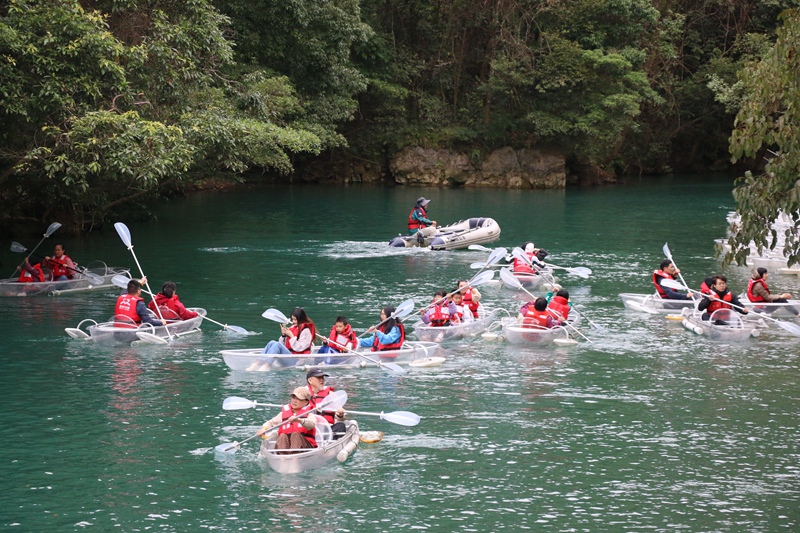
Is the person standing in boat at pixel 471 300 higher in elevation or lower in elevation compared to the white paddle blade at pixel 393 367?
higher

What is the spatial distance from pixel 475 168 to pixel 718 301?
3876 centimetres

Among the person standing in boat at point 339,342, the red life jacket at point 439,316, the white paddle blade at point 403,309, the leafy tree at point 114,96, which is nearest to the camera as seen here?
the person standing in boat at point 339,342

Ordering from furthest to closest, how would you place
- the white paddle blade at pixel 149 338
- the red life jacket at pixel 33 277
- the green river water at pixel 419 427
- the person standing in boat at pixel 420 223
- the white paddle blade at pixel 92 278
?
the person standing in boat at pixel 420 223, the white paddle blade at pixel 92 278, the red life jacket at pixel 33 277, the white paddle blade at pixel 149 338, the green river water at pixel 419 427

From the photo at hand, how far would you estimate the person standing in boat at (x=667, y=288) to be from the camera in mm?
20812

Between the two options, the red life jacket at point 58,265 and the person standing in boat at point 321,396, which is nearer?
the person standing in boat at point 321,396

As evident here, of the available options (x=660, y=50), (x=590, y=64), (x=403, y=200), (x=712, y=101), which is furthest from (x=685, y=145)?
(x=403, y=200)

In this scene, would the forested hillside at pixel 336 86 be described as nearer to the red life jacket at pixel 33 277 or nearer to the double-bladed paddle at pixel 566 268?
the red life jacket at pixel 33 277

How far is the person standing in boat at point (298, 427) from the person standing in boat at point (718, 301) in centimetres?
997

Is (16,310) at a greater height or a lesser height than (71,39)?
lesser

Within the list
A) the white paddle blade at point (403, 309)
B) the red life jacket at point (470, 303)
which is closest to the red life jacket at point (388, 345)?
the white paddle blade at point (403, 309)

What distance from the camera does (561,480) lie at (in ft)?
37.2

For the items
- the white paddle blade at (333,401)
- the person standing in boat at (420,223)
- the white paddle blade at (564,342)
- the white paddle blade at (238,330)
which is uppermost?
the person standing in boat at (420,223)

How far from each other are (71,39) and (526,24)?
39.1m

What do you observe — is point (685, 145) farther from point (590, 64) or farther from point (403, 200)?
point (403, 200)
